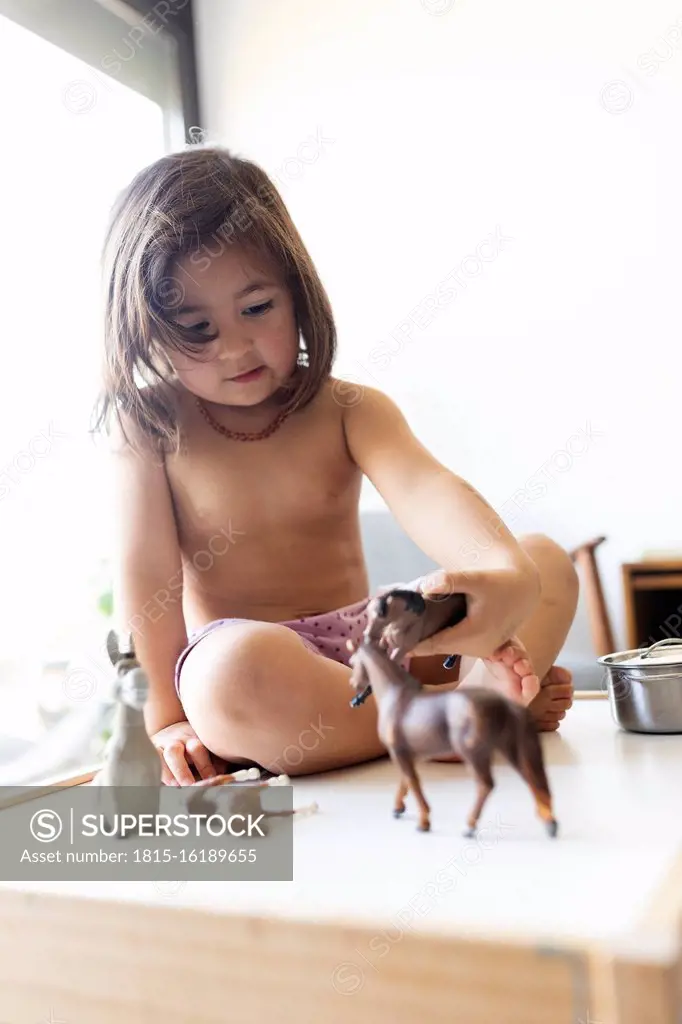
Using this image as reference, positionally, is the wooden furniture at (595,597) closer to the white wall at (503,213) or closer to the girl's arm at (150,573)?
the white wall at (503,213)

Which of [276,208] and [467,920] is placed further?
[276,208]

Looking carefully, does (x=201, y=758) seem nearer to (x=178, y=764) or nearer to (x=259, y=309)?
(x=178, y=764)

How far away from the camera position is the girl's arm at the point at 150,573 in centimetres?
89

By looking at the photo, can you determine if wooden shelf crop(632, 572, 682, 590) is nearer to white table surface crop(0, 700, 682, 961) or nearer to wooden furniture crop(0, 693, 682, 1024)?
white table surface crop(0, 700, 682, 961)

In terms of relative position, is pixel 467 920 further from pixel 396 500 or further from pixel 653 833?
pixel 396 500

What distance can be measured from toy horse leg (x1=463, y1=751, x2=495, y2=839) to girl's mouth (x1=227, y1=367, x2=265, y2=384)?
1.65 feet

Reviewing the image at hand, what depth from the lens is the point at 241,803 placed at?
2.05 ft

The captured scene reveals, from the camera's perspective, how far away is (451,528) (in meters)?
0.83

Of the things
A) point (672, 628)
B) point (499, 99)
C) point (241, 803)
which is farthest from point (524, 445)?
point (241, 803)

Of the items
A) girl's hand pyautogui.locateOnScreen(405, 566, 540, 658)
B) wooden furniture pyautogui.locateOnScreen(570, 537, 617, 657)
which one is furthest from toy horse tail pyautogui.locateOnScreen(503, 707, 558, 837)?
wooden furniture pyautogui.locateOnScreen(570, 537, 617, 657)

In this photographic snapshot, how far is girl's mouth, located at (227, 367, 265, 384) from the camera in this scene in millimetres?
904

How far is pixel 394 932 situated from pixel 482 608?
24cm

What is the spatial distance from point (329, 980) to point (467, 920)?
0.24ft

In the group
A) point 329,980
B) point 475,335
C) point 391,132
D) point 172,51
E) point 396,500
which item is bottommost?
point 329,980
